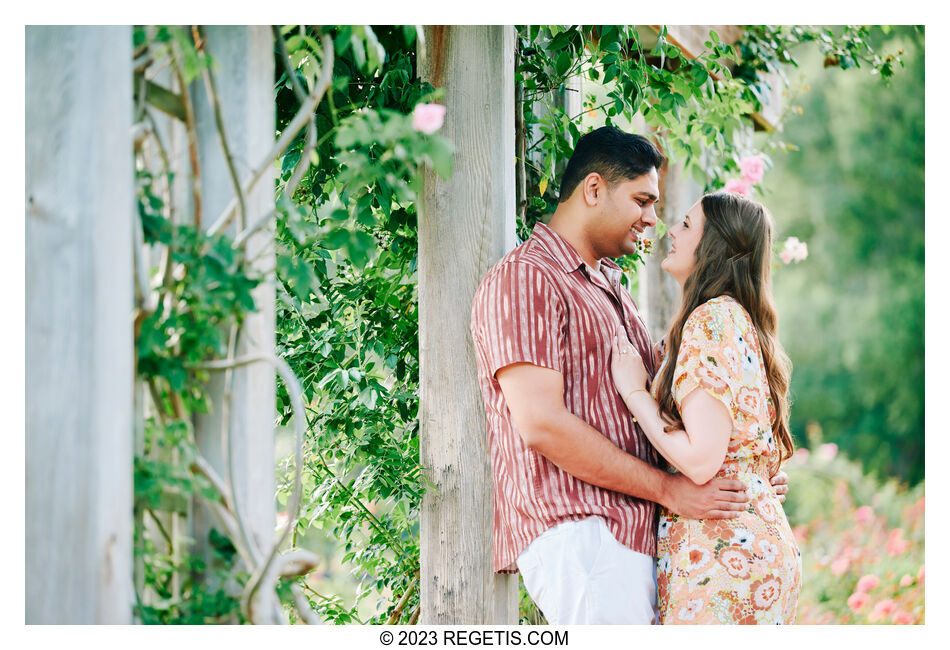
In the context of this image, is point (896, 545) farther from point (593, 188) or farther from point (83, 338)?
point (83, 338)

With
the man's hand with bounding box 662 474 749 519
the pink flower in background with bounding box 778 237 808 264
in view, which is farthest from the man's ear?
the pink flower in background with bounding box 778 237 808 264

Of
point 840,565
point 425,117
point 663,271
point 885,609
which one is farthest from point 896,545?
point 425,117

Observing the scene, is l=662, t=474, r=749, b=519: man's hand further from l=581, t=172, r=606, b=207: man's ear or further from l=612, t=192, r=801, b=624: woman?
l=581, t=172, r=606, b=207: man's ear

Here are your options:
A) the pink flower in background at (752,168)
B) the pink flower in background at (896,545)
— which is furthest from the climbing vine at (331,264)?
the pink flower in background at (896,545)

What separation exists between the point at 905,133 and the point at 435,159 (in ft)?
26.7

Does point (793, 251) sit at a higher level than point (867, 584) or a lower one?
higher

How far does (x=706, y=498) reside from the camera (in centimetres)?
163

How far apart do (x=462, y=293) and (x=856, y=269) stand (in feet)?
27.5

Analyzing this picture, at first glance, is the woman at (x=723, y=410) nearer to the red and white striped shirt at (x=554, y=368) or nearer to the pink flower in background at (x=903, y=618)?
the red and white striped shirt at (x=554, y=368)

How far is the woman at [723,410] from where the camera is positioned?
1.59m

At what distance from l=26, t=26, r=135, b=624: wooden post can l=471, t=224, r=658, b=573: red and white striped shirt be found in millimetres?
721

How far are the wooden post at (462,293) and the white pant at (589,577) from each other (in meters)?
0.19
